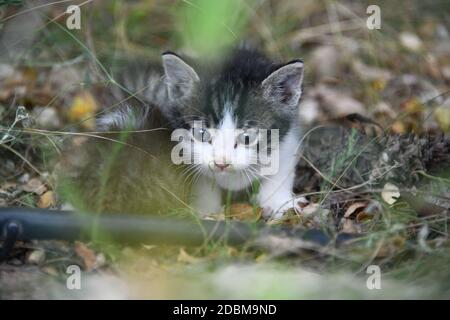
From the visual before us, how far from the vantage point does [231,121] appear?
2945mm

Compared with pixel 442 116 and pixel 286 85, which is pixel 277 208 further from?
pixel 442 116

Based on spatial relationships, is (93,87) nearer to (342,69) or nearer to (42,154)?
(42,154)

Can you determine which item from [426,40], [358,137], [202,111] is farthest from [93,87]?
[426,40]

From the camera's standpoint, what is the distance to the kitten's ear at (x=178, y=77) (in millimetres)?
3031

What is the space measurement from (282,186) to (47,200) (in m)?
1.08

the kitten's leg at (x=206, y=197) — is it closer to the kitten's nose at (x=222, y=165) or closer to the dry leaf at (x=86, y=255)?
the kitten's nose at (x=222, y=165)

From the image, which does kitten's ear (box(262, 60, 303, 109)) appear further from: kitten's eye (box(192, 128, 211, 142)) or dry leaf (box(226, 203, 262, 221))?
dry leaf (box(226, 203, 262, 221))

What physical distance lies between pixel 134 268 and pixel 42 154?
1.04 metres

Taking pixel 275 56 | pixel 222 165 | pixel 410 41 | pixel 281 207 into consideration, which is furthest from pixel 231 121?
pixel 410 41

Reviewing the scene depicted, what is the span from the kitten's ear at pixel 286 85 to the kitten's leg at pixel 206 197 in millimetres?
491

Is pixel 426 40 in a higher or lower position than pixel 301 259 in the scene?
higher

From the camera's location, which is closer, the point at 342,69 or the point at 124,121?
the point at 124,121

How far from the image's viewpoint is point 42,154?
128 inches

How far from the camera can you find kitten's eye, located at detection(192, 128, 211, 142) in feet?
9.70
